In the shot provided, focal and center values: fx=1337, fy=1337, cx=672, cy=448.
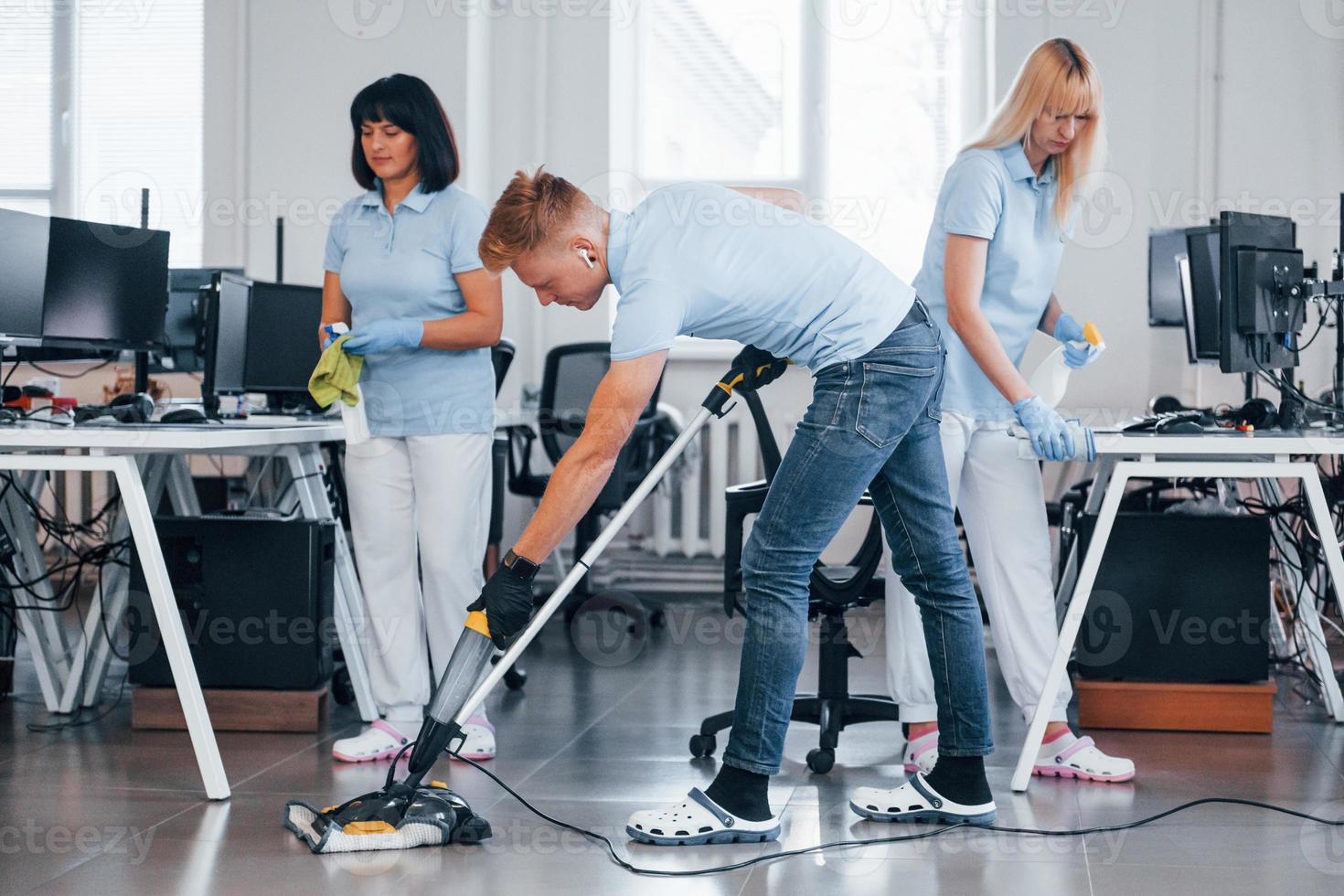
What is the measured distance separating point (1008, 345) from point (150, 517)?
162cm

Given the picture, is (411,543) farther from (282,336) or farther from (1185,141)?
(1185,141)

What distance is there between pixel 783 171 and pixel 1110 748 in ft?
10.3

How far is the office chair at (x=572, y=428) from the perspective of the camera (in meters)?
4.48

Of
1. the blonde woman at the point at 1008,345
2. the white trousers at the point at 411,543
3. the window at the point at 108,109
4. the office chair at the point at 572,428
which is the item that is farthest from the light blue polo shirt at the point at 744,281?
the window at the point at 108,109

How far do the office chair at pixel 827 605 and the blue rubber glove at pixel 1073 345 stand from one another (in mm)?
485

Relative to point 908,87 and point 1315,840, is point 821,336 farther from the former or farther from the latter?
point 908,87

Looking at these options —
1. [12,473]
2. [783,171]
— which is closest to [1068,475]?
[783,171]

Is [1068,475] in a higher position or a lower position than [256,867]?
higher

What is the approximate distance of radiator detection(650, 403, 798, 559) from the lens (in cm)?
515

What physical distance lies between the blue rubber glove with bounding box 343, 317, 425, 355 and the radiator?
2540 millimetres

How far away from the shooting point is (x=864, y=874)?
1.98 m

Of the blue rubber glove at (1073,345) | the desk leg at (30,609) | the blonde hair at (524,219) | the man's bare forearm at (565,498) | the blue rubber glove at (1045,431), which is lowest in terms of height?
the desk leg at (30,609)

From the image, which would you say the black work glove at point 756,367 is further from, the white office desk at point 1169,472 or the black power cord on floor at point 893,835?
the black power cord on floor at point 893,835

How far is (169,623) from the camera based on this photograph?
2363mm
